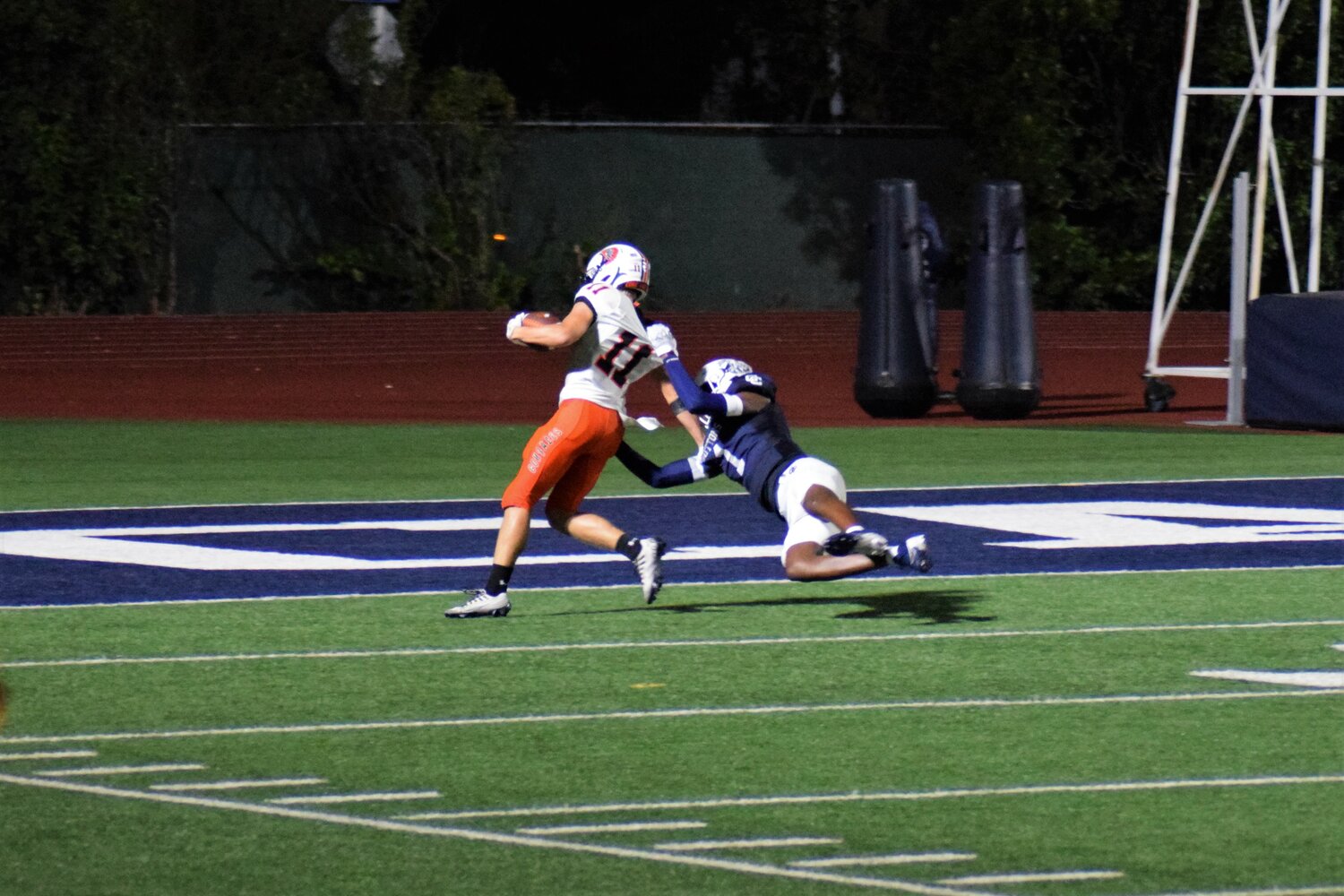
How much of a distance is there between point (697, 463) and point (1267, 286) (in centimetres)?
2669

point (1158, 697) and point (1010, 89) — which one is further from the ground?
point (1010, 89)

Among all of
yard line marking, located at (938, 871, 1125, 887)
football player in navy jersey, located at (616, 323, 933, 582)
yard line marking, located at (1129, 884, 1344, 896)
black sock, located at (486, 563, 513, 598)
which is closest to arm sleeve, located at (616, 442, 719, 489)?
football player in navy jersey, located at (616, 323, 933, 582)

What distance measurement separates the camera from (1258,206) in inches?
937

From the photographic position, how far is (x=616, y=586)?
11.9 m

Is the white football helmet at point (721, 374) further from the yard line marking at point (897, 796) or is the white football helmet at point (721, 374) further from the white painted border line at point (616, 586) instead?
the yard line marking at point (897, 796)

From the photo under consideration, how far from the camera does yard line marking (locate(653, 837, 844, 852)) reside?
6387 millimetres

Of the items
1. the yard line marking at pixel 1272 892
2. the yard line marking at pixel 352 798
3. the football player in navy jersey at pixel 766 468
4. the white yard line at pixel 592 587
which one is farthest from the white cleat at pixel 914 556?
the yard line marking at pixel 1272 892

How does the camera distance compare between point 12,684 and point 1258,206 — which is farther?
point 1258,206

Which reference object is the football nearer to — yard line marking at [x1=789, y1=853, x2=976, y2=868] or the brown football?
the brown football

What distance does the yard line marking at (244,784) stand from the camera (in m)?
7.17

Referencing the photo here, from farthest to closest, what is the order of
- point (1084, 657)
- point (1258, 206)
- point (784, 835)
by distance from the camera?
point (1258, 206) < point (1084, 657) < point (784, 835)

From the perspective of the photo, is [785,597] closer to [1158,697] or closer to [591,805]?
[1158,697]

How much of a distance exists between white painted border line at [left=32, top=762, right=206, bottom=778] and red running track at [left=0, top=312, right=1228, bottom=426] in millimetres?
16900

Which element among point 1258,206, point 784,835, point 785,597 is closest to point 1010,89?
point 1258,206
